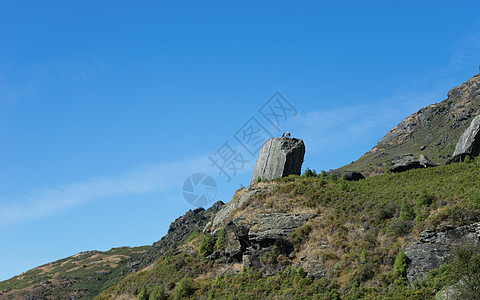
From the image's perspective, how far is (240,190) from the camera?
6153 cm

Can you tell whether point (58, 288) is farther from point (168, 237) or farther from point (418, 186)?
point (418, 186)

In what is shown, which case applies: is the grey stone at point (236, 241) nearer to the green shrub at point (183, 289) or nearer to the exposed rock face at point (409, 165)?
the green shrub at point (183, 289)

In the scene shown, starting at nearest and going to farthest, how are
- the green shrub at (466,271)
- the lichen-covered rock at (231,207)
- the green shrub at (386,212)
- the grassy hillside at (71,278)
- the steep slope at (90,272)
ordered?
the green shrub at (466,271) < the green shrub at (386,212) < the lichen-covered rock at (231,207) < the steep slope at (90,272) < the grassy hillside at (71,278)

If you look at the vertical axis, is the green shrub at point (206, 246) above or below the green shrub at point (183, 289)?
above

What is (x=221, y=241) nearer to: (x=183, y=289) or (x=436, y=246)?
(x=183, y=289)

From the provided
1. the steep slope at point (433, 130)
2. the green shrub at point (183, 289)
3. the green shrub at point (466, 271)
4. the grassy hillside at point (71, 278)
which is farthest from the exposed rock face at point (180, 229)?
the green shrub at point (466, 271)

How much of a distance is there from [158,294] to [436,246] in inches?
1291

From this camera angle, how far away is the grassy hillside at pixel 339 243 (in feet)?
109

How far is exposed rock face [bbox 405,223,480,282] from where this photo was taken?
30.9 metres

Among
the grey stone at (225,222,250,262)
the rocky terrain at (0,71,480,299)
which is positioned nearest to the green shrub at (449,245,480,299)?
the rocky terrain at (0,71,480,299)

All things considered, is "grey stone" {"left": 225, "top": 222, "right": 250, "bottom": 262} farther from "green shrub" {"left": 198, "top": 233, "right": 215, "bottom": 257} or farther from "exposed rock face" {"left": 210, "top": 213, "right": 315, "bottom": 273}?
"green shrub" {"left": 198, "top": 233, "right": 215, "bottom": 257}

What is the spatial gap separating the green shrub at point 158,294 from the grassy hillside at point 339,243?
0.13 meters

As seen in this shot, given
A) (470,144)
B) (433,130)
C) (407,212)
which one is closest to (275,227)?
(407,212)

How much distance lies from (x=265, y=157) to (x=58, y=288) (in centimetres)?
10932
